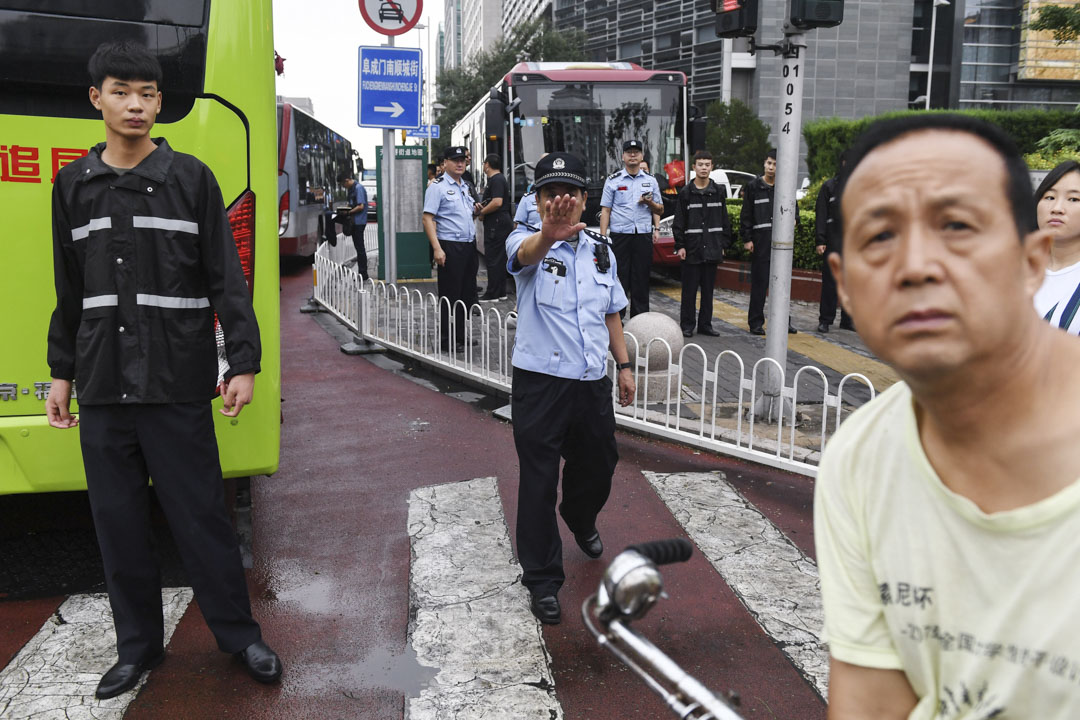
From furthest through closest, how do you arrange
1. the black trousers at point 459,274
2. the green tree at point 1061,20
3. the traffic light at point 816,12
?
1. the green tree at point 1061,20
2. the black trousers at point 459,274
3. the traffic light at point 816,12

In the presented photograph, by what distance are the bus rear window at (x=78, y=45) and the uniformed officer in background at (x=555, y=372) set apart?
150cm

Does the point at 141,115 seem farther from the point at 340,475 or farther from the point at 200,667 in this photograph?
the point at 340,475

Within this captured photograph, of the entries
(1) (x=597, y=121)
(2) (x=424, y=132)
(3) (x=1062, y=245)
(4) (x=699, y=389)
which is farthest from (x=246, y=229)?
(2) (x=424, y=132)

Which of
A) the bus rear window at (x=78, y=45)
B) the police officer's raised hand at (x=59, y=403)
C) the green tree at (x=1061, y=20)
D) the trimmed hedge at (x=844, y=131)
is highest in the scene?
the green tree at (x=1061, y=20)

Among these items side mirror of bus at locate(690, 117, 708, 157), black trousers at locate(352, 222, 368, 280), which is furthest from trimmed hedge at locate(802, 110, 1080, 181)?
black trousers at locate(352, 222, 368, 280)

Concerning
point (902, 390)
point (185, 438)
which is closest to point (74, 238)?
point (185, 438)

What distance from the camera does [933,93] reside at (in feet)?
174

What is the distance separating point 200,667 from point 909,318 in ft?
10.7

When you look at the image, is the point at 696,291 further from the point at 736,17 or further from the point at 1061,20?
the point at 1061,20

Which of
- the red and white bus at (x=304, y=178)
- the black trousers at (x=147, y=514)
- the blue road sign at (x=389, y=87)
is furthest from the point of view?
the red and white bus at (x=304, y=178)

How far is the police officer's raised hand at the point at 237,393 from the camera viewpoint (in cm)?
343

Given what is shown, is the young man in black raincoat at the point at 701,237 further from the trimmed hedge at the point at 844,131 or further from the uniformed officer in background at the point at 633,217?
the trimmed hedge at the point at 844,131

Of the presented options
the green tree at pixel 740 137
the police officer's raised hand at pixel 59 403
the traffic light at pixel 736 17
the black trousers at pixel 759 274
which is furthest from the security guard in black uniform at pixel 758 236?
the green tree at pixel 740 137

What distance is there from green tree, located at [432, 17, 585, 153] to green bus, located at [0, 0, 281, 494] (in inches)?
1715
